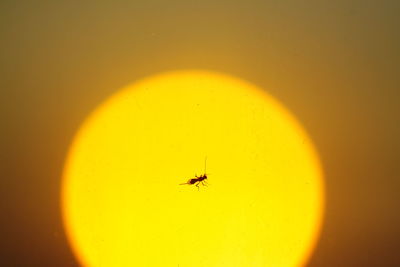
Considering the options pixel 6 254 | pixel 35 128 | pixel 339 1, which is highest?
pixel 339 1

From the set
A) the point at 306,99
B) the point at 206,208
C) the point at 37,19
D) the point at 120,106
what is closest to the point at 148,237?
Answer: the point at 206,208

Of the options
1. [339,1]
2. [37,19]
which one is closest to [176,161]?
[37,19]

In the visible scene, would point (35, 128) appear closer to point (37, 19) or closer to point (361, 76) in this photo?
point (37, 19)

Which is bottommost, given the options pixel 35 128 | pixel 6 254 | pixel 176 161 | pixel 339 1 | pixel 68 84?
pixel 6 254

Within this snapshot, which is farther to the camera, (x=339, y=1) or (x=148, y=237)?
(x=148, y=237)

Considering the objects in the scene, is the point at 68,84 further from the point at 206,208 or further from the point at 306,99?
the point at 306,99

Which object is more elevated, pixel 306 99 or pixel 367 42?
pixel 367 42
